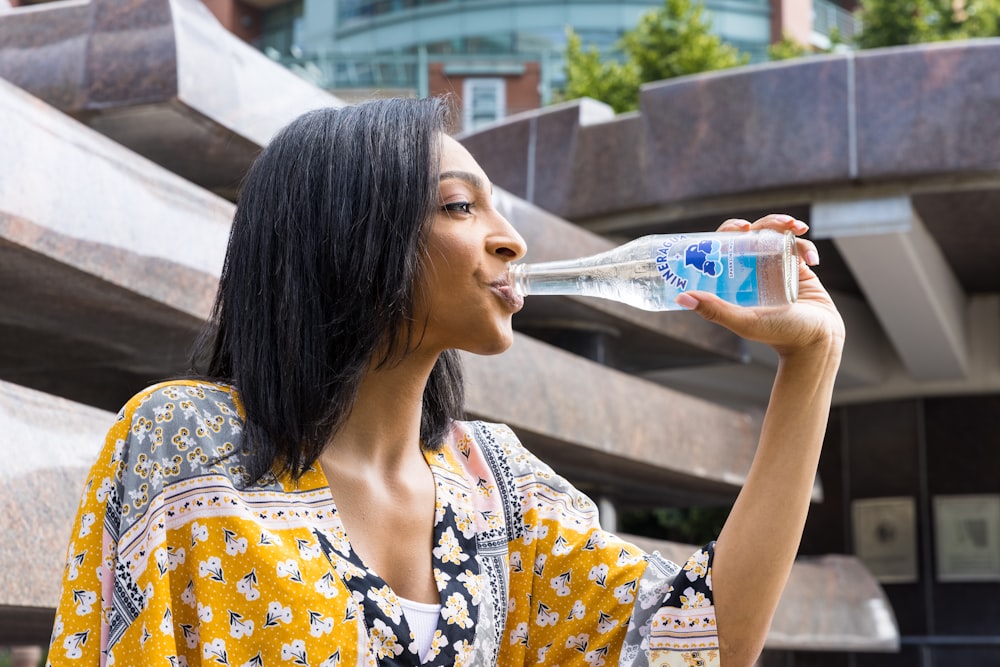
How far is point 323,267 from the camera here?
1711 mm

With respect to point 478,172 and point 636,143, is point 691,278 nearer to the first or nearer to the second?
point 478,172

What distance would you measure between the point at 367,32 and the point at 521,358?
112ft

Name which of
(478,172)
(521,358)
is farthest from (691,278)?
(521,358)

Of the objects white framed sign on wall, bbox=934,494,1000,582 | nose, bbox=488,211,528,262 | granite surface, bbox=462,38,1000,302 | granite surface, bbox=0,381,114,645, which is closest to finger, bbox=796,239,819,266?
nose, bbox=488,211,528,262

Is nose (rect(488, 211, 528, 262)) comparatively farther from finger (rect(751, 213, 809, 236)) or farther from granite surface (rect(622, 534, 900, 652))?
granite surface (rect(622, 534, 900, 652))

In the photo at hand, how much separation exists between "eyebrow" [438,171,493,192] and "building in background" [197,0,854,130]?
1150 inches

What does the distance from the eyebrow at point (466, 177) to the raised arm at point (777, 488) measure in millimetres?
328

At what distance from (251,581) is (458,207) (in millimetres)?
537

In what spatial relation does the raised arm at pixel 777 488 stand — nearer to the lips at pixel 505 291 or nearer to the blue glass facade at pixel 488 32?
the lips at pixel 505 291

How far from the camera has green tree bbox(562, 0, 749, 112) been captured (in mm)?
17133

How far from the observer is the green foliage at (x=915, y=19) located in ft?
56.8

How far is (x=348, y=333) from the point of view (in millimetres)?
1727

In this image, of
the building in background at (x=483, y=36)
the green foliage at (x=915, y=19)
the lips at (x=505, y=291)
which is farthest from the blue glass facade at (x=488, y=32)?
the lips at (x=505, y=291)

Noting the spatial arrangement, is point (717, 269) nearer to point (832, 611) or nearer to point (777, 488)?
point (777, 488)
